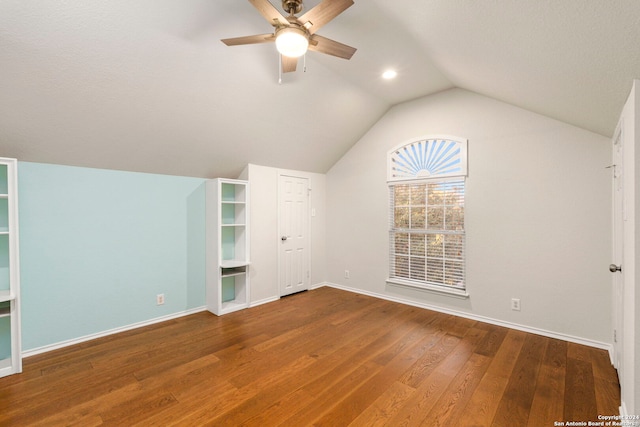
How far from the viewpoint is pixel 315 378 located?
7.79 feet

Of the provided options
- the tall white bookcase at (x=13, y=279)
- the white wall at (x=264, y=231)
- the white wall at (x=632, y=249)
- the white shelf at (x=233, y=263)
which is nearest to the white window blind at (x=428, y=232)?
the white wall at (x=264, y=231)

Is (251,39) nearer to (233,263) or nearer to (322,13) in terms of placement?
(322,13)

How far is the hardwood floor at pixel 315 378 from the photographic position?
1942 millimetres

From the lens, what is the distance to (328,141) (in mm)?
4484

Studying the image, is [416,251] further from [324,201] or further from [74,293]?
[74,293]

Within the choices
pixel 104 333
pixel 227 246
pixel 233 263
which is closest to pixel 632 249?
pixel 233 263

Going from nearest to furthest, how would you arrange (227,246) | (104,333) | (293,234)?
1. (104,333)
2. (227,246)
3. (293,234)

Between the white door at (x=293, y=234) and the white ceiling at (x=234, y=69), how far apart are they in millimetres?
1111

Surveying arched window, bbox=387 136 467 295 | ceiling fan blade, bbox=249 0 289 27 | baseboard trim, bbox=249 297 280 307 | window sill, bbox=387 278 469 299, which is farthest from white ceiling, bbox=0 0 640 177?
window sill, bbox=387 278 469 299

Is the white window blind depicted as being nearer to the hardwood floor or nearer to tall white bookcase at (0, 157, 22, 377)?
the hardwood floor

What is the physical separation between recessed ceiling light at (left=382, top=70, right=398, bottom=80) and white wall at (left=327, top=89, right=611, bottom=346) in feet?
2.78

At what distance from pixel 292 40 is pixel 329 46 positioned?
1.18 ft

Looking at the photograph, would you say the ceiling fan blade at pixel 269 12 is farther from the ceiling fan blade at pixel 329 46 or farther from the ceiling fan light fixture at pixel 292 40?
the ceiling fan blade at pixel 329 46

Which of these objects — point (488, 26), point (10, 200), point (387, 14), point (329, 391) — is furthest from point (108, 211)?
point (488, 26)
